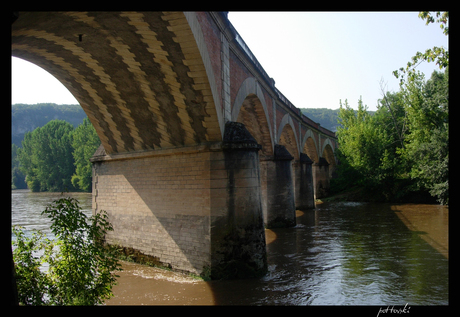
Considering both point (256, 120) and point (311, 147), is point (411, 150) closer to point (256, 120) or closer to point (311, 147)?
point (311, 147)

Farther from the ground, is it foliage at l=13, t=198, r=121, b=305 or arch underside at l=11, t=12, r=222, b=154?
arch underside at l=11, t=12, r=222, b=154

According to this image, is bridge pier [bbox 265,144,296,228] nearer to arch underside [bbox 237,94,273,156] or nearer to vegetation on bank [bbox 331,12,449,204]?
arch underside [bbox 237,94,273,156]

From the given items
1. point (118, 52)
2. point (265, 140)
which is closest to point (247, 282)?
point (118, 52)

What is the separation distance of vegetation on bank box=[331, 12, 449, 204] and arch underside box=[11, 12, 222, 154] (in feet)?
55.9

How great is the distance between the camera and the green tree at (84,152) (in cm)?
5053

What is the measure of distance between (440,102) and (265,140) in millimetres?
14103

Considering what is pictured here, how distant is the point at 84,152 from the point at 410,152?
146 ft

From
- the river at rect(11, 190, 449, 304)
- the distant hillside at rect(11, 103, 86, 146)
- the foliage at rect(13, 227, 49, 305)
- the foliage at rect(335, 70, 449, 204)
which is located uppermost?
the distant hillside at rect(11, 103, 86, 146)

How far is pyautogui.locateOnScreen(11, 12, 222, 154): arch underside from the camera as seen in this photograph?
6.81 meters

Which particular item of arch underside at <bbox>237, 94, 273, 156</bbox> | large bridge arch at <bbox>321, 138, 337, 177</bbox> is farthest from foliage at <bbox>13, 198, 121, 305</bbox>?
large bridge arch at <bbox>321, 138, 337, 177</bbox>

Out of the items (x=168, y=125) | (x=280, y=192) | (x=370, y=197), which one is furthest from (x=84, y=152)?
(x=168, y=125)

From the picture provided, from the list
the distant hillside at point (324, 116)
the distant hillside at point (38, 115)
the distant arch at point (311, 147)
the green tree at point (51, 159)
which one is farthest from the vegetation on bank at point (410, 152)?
the distant hillside at point (38, 115)

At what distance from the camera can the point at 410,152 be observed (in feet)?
80.2
